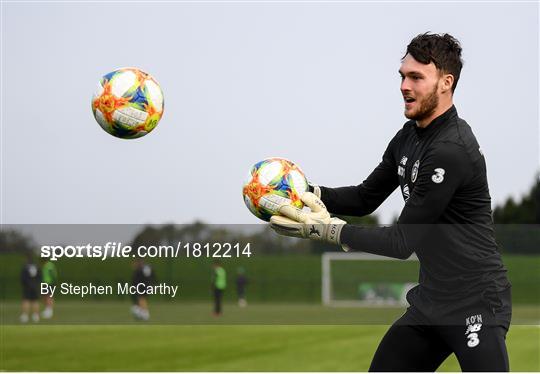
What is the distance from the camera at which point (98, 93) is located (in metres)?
9.06

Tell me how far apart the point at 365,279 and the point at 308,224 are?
4446 cm

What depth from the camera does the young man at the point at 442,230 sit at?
651cm

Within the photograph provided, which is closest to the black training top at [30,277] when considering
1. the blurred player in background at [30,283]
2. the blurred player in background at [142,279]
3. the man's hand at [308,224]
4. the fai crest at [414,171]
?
the blurred player in background at [30,283]

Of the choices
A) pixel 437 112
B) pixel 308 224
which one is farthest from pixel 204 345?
pixel 437 112

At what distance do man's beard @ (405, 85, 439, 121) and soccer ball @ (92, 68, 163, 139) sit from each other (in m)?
3.15

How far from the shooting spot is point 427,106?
6.77 metres

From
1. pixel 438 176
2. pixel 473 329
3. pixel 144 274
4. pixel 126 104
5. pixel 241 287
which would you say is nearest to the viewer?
pixel 438 176

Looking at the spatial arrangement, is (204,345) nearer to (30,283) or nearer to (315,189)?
(30,283)

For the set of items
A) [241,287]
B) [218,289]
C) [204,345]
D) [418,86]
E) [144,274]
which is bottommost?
[241,287]

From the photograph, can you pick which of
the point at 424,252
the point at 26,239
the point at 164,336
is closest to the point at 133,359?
the point at 164,336

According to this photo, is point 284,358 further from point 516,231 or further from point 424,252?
point 516,231

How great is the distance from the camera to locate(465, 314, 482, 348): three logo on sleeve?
6.65 metres

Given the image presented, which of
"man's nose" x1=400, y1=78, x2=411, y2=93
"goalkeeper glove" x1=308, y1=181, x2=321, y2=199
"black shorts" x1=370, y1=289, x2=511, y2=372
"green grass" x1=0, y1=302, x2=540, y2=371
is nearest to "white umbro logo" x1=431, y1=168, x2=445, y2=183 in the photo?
"man's nose" x1=400, y1=78, x2=411, y2=93

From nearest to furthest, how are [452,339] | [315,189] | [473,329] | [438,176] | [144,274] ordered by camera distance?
[438,176], [473,329], [452,339], [315,189], [144,274]
